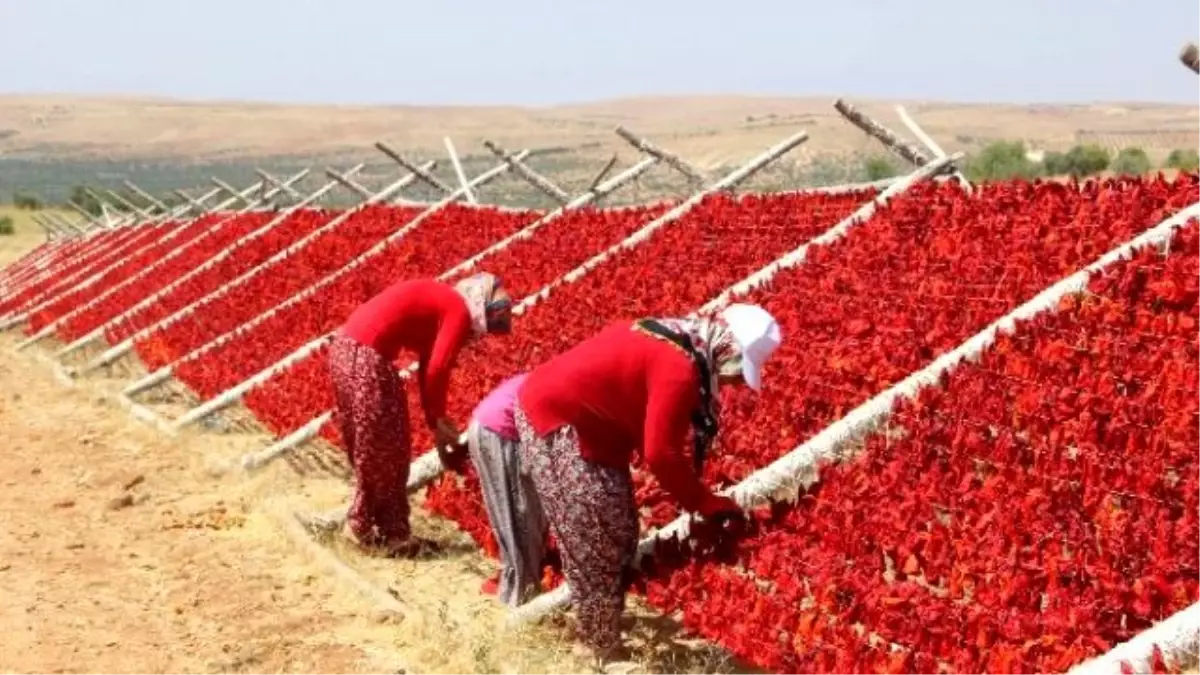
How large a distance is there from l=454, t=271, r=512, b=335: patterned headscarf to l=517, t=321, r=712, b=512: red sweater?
1.07 metres

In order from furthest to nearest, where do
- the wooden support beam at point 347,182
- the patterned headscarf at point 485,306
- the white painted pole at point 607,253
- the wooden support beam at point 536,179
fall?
the wooden support beam at point 347,182 < the wooden support beam at point 536,179 < the white painted pole at point 607,253 < the patterned headscarf at point 485,306

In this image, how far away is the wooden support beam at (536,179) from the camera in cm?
1288

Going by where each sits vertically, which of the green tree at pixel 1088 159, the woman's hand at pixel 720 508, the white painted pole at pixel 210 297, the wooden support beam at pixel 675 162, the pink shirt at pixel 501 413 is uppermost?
the wooden support beam at pixel 675 162

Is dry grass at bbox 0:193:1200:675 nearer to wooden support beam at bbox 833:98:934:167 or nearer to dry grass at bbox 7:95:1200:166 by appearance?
wooden support beam at bbox 833:98:934:167

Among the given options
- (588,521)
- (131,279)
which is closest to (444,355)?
(588,521)

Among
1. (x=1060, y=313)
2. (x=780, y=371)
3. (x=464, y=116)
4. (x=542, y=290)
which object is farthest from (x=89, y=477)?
(x=464, y=116)

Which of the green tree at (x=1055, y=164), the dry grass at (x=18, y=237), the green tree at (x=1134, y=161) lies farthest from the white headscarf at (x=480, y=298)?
the dry grass at (x=18, y=237)

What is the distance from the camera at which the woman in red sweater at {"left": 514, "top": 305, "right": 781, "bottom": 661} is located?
4.83 meters

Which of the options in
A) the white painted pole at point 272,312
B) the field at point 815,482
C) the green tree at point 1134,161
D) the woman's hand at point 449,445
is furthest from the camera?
the green tree at point 1134,161

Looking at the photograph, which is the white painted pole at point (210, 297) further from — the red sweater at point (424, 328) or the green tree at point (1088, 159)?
the green tree at point (1088, 159)

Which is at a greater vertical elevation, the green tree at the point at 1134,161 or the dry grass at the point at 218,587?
the dry grass at the point at 218,587

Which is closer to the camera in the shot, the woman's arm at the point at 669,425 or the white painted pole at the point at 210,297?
the woman's arm at the point at 669,425

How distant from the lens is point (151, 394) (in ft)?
44.4

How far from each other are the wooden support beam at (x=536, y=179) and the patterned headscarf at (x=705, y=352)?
782 cm
